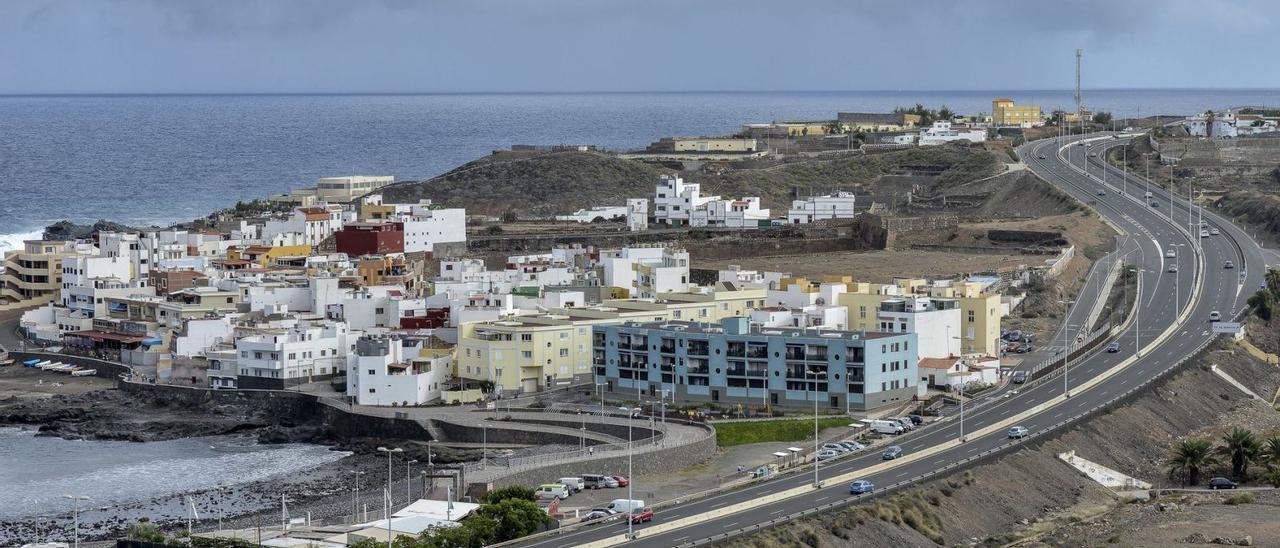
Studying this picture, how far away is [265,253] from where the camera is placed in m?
84.2

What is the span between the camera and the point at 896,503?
148 feet

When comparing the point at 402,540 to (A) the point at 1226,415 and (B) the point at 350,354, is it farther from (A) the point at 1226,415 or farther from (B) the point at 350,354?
(A) the point at 1226,415

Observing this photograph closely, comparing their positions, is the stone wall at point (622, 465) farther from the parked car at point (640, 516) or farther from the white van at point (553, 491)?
the parked car at point (640, 516)

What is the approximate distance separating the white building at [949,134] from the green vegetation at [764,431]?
3321 inches

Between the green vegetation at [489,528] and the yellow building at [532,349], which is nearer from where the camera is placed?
the green vegetation at [489,528]

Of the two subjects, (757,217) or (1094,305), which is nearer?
(1094,305)

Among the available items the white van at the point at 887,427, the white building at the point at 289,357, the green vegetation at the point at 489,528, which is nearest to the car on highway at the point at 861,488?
the green vegetation at the point at 489,528

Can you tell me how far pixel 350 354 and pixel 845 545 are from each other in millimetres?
23865

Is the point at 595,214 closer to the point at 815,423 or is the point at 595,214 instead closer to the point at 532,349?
the point at 532,349

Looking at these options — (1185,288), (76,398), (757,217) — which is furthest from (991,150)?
(76,398)

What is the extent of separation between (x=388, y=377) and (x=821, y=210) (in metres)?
48.7

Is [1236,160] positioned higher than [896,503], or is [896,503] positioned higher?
[1236,160]

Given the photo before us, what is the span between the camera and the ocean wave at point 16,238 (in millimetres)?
104375

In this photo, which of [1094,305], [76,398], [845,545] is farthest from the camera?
[1094,305]
